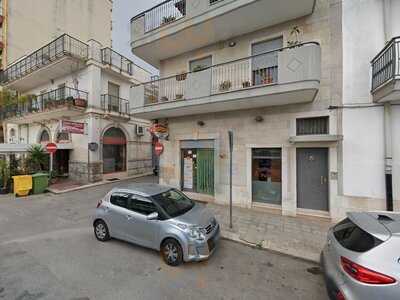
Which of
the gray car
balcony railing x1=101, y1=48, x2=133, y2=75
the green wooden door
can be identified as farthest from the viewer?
balcony railing x1=101, y1=48, x2=133, y2=75

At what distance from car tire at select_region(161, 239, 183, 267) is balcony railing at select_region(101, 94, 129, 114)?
13241 millimetres

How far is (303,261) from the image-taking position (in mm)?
4309

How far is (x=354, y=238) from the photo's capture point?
2.60 meters

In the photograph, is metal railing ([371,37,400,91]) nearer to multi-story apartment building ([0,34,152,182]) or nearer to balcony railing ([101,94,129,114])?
multi-story apartment building ([0,34,152,182])

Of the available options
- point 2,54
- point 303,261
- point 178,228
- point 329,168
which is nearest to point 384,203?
point 329,168

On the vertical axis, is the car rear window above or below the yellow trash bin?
above

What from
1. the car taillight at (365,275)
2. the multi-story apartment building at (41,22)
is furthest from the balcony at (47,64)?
the car taillight at (365,275)

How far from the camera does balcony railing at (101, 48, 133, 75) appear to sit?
1470 centimetres

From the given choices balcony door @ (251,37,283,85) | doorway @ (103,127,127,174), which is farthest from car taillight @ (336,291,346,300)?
doorway @ (103,127,127,174)

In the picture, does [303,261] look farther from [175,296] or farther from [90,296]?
[90,296]

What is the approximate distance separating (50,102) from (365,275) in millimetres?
17964

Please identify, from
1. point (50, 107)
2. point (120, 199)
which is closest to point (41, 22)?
point (50, 107)

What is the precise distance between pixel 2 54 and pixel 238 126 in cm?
2300

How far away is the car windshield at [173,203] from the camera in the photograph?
4.53 metres
